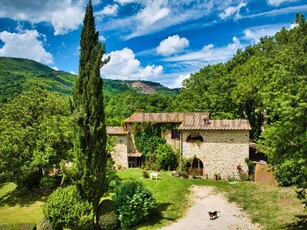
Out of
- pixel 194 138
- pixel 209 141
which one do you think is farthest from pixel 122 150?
pixel 209 141

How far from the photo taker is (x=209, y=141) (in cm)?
2908

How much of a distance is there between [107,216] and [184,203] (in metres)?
6.89

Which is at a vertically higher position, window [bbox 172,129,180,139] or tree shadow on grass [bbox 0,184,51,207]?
window [bbox 172,129,180,139]

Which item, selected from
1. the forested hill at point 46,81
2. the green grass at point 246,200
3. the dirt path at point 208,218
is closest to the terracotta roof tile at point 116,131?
the green grass at point 246,200

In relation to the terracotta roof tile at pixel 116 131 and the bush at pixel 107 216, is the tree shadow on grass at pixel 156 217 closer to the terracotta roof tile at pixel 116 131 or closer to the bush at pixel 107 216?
the bush at pixel 107 216

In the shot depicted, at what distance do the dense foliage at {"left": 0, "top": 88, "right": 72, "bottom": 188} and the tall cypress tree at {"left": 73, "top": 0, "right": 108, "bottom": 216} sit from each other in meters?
6.69

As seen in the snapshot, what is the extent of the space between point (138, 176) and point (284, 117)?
19362 millimetres

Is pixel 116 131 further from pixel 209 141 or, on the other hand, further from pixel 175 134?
pixel 209 141

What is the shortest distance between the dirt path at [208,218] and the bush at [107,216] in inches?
124

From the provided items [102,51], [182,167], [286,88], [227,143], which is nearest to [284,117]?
[286,88]

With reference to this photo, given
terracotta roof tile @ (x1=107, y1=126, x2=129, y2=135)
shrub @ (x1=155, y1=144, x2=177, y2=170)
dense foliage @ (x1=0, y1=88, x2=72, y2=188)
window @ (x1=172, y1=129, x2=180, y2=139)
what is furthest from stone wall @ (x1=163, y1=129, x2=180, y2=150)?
dense foliage @ (x1=0, y1=88, x2=72, y2=188)

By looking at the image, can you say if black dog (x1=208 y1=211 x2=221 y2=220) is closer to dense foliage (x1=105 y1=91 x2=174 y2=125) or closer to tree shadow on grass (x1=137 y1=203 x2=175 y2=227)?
tree shadow on grass (x1=137 y1=203 x2=175 y2=227)

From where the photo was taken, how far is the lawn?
16.5 metres

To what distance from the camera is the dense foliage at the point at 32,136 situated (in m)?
21.6
